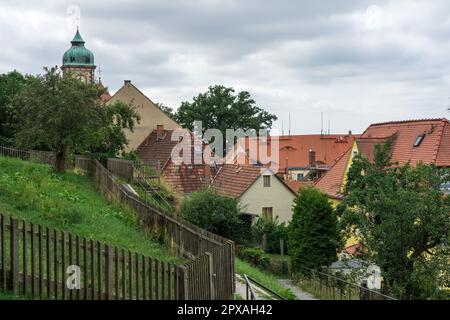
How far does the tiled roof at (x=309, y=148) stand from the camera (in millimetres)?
86688

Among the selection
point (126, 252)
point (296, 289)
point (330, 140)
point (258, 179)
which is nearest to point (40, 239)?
point (126, 252)

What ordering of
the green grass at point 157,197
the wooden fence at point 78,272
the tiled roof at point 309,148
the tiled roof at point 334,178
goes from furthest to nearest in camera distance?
the tiled roof at point 309,148 → the tiled roof at point 334,178 → the green grass at point 157,197 → the wooden fence at point 78,272

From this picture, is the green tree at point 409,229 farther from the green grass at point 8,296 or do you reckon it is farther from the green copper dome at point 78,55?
the green copper dome at point 78,55

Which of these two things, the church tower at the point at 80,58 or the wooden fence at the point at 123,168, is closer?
the wooden fence at the point at 123,168

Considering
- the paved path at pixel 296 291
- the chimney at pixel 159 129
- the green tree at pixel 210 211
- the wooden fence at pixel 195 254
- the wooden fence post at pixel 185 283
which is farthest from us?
the chimney at pixel 159 129

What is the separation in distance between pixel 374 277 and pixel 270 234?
625 inches

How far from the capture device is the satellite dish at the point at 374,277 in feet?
70.8

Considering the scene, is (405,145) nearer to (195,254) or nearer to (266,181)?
(266,181)

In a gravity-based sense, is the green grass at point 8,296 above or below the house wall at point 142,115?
below

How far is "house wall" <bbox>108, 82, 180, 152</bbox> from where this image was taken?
48.8 meters

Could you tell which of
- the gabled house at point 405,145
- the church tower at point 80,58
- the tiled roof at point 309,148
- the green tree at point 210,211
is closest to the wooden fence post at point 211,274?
the green tree at point 210,211

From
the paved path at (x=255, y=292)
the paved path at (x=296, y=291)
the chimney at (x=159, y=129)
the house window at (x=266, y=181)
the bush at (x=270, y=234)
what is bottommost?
the paved path at (x=296, y=291)

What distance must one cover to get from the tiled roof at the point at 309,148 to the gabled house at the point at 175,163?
3948cm

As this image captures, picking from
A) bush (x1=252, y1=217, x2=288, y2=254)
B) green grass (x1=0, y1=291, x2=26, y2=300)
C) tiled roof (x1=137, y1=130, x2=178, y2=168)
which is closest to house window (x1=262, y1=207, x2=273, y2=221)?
bush (x1=252, y1=217, x2=288, y2=254)
